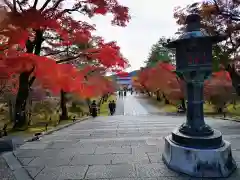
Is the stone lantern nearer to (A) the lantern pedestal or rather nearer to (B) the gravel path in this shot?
(A) the lantern pedestal

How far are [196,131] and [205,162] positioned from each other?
62 centimetres

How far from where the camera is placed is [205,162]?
4371 millimetres

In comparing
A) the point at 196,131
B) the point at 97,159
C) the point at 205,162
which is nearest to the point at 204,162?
the point at 205,162

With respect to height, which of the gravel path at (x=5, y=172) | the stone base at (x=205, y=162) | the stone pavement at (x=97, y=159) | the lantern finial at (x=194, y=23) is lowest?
the gravel path at (x=5, y=172)

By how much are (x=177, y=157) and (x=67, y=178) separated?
2.06 meters

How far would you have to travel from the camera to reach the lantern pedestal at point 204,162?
14.2 feet

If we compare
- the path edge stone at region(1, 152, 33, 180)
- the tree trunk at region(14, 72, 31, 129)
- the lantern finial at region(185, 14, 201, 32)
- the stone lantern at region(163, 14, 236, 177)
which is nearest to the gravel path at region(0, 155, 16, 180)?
the path edge stone at region(1, 152, 33, 180)

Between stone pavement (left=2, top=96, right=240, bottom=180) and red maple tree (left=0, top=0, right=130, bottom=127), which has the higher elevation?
red maple tree (left=0, top=0, right=130, bottom=127)

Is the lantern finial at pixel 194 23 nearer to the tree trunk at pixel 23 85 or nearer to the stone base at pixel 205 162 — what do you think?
the stone base at pixel 205 162

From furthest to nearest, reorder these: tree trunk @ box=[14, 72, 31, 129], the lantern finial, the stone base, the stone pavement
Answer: tree trunk @ box=[14, 72, 31, 129] → the lantern finial → the stone pavement → the stone base

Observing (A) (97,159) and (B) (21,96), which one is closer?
(A) (97,159)

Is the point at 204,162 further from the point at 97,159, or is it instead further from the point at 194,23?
the point at 194,23

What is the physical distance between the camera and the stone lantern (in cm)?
437

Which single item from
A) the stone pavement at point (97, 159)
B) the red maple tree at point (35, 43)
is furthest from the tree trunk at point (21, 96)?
the stone pavement at point (97, 159)
